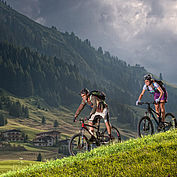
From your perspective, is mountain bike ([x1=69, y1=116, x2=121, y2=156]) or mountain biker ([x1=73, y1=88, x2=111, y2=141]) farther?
mountain biker ([x1=73, y1=88, x2=111, y2=141])

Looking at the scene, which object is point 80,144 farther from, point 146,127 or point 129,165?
point 129,165

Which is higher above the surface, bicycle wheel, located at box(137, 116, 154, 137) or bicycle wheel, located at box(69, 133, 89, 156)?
bicycle wheel, located at box(137, 116, 154, 137)

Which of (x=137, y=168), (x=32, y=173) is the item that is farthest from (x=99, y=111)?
(x=137, y=168)

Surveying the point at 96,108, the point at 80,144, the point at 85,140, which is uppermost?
the point at 96,108

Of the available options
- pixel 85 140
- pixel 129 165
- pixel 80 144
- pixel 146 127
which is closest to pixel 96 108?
pixel 85 140

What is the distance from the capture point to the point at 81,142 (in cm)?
1486

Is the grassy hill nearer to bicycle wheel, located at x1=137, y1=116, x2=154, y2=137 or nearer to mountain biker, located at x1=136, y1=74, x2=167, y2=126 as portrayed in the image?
bicycle wheel, located at x1=137, y1=116, x2=154, y2=137

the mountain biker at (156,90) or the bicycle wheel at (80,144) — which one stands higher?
the mountain biker at (156,90)

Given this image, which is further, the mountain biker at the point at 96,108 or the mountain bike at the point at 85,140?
the mountain biker at the point at 96,108

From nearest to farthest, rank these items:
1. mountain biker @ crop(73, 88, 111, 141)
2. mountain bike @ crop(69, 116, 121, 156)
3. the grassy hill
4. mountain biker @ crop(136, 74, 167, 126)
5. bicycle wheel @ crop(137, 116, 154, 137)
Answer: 1. the grassy hill
2. mountain bike @ crop(69, 116, 121, 156)
3. mountain biker @ crop(73, 88, 111, 141)
4. bicycle wheel @ crop(137, 116, 154, 137)
5. mountain biker @ crop(136, 74, 167, 126)

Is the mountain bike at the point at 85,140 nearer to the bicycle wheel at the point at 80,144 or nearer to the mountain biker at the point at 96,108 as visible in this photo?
the bicycle wheel at the point at 80,144

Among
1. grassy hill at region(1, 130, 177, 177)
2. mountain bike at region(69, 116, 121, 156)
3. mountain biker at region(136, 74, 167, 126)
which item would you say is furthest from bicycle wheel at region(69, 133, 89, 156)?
mountain biker at region(136, 74, 167, 126)

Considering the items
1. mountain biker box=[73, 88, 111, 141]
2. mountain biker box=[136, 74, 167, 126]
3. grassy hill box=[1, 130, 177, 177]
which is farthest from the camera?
mountain biker box=[136, 74, 167, 126]

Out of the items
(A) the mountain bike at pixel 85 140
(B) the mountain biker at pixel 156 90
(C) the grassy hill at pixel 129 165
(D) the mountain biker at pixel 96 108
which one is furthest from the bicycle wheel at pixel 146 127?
(C) the grassy hill at pixel 129 165
